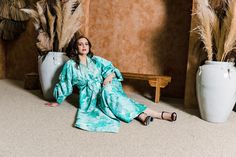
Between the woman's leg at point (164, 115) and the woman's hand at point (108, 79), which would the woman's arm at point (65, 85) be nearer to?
the woman's hand at point (108, 79)

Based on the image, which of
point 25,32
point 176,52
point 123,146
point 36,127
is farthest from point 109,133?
point 25,32

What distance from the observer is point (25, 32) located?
4117 millimetres

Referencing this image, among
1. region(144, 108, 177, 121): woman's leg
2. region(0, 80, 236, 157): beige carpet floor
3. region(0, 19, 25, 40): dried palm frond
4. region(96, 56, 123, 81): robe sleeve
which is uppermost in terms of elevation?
region(0, 19, 25, 40): dried palm frond

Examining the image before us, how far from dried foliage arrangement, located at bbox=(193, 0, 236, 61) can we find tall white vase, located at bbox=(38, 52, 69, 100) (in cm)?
147

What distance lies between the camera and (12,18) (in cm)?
392

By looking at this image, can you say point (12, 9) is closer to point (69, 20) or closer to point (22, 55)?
point (22, 55)

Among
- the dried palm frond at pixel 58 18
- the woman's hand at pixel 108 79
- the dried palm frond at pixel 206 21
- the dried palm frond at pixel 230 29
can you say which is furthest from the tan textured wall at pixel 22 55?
the dried palm frond at pixel 230 29

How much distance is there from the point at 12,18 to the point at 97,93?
2.16m

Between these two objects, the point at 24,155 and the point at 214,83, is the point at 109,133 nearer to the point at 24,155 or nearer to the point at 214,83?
the point at 24,155

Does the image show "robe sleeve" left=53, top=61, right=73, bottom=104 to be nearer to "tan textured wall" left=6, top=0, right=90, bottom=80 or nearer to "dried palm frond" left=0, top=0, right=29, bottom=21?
"tan textured wall" left=6, top=0, right=90, bottom=80

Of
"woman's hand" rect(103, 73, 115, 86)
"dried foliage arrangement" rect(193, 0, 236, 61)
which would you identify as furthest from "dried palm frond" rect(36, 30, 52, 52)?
"dried foliage arrangement" rect(193, 0, 236, 61)

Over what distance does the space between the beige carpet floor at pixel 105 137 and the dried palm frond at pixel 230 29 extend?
2.12ft

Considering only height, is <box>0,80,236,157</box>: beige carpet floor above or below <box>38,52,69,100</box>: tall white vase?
below

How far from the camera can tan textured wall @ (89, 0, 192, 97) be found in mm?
3250
